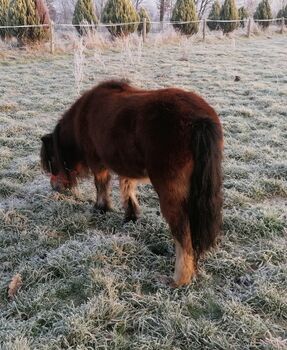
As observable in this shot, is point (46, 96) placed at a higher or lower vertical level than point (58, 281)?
higher

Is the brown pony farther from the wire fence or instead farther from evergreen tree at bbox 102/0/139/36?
evergreen tree at bbox 102/0/139/36

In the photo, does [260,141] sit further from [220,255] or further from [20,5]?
[20,5]

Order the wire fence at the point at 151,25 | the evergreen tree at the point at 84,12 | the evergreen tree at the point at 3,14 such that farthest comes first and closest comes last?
the evergreen tree at the point at 84,12
the evergreen tree at the point at 3,14
the wire fence at the point at 151,25

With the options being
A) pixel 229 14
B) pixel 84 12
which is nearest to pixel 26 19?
pixel 84 12

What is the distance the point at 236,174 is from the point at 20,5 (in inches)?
513

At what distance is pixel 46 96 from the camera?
30.5 feet

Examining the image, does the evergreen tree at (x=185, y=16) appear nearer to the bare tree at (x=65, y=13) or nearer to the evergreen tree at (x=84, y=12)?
the evergreen tree at (x=84, y=12)

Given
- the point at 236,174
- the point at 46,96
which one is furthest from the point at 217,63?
the point at 236,174

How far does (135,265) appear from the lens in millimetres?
3377

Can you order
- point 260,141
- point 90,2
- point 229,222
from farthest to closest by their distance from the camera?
point 90,2
point 260,141
point 229,222

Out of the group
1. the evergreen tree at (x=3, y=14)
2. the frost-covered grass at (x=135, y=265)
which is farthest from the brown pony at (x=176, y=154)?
the evergreen tree at (x=3, y=14)

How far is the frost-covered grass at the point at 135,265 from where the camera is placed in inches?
103

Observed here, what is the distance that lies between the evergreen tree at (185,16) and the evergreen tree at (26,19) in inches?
310

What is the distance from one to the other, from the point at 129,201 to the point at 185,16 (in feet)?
61.1
